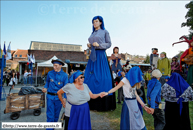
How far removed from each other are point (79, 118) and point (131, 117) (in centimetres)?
99

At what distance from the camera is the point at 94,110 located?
432cm

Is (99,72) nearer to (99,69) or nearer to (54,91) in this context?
(99,69)

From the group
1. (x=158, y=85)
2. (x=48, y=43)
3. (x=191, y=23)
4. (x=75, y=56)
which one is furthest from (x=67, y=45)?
(x=158, y=85)

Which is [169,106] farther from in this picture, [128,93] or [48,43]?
[48,43]

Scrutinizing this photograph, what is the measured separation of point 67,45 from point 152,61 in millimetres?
26806

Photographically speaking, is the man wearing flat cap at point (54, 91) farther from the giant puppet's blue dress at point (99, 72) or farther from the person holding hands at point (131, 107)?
the person holding hands at point (131, 107)

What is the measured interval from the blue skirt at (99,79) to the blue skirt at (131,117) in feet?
4.82

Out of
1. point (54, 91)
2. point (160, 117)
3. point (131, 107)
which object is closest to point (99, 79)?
point (54, 91)

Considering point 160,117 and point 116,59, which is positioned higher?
point 116,59

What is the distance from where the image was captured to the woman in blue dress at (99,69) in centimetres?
411

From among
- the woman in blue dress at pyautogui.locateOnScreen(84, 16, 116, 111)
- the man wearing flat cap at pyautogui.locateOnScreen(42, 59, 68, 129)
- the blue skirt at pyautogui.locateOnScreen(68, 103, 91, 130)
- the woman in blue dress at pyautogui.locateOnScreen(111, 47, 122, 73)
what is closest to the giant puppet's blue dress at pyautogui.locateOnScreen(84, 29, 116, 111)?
the woman in blue dress at pyautogui.locateOnScreen(84, 16, 116, 111)

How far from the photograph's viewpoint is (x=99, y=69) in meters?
4.20

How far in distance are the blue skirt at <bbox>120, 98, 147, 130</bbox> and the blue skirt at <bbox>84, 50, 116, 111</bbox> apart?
147 centimetres

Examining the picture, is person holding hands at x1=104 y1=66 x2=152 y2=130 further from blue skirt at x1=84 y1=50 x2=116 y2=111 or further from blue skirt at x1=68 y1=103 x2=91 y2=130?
blue skirt at x1=84 y1=50 x2=116 y2=111
